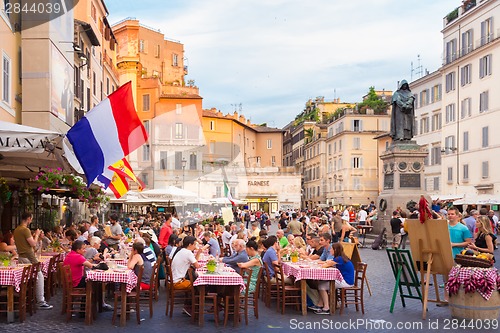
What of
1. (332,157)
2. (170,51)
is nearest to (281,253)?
(170,51)

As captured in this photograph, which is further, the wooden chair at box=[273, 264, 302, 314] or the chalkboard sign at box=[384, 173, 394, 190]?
the chalkboard sign at box=[384, 173, 394, 190]

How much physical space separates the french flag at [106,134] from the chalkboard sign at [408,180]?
1772 cm

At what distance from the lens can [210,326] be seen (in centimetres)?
1070

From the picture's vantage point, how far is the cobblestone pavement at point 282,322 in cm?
1042

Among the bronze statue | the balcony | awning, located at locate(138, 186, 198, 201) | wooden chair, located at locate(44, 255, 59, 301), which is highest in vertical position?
the balcony

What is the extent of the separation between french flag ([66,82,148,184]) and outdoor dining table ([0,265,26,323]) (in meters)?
1.87

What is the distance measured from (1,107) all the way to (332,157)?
73.3m

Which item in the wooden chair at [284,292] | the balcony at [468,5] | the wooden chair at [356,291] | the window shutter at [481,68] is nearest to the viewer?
the wooden chair at [284,292]

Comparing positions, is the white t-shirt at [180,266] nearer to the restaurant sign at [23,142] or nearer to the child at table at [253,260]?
the child at table at [253,260]

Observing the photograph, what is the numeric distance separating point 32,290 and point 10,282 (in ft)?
3.85

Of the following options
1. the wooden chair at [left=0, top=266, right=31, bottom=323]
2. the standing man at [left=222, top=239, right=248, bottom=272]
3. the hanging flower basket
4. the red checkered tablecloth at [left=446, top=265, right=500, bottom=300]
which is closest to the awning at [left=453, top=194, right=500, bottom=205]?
the hanging flower basket

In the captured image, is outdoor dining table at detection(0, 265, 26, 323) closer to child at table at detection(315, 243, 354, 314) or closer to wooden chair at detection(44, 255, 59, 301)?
wooden chair at detection(44, 255, 59, 301)

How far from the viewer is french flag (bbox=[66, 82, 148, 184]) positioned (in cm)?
1152

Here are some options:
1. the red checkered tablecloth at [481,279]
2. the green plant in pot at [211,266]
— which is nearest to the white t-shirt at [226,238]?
the green plant in pot at [211,266]
